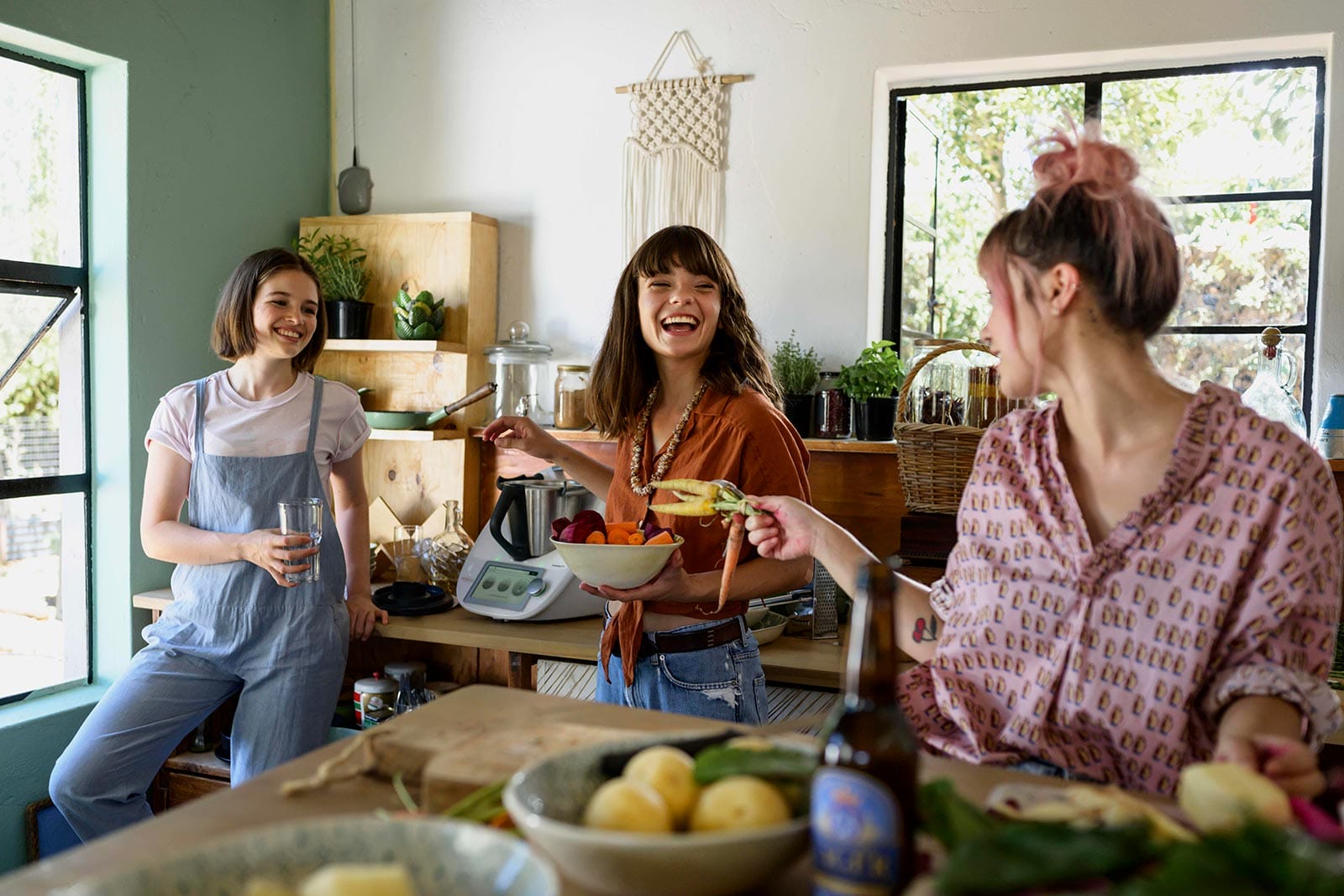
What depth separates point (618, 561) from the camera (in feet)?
5.68

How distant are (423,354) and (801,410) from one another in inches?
46.3

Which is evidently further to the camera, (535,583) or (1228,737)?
(535,583)

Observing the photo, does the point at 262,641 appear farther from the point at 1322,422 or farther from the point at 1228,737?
the point at 1322,422

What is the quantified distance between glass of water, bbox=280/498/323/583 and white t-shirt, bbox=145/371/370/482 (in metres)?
0.34

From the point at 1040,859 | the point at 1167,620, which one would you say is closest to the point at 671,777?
the point at 1040,859

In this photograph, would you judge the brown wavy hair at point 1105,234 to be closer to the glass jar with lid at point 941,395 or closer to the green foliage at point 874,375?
the glass jar with lid at point 941,395

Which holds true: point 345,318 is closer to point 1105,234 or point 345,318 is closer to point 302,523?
point 302,523

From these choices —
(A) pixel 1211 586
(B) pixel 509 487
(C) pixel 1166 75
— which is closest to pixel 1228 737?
(A) pixel 1211 586

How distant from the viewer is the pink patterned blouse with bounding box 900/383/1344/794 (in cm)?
122

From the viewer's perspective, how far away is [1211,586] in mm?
1232

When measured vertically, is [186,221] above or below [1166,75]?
below

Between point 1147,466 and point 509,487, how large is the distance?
1743 mm

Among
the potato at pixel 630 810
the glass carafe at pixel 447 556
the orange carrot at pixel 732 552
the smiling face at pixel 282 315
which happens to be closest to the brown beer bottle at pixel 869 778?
the potato at pixel 630 810

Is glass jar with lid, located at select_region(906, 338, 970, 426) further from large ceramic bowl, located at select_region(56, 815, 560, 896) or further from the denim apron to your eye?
large ceramic bowl, located at select_region(56, 815, 560, 896)
